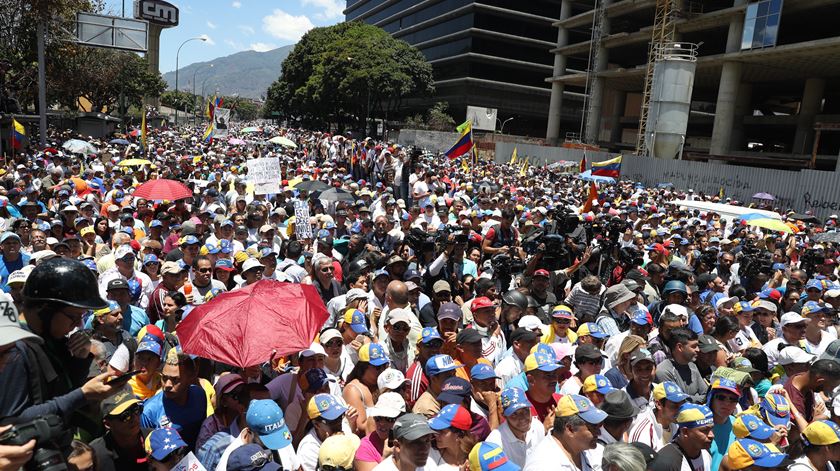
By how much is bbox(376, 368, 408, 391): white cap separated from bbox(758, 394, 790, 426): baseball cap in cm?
266

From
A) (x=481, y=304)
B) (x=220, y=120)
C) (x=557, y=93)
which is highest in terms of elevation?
(x=557, y=93)

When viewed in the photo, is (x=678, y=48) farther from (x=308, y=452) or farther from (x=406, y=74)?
(x=308, y=452)

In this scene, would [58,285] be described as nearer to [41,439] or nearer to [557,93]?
[41,439]

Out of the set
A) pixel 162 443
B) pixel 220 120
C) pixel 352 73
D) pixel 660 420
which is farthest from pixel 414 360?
pixel 352 73

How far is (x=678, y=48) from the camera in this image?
37125 mm

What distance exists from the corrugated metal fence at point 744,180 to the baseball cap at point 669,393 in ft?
71.8

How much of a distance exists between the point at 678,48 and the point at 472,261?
118 feet

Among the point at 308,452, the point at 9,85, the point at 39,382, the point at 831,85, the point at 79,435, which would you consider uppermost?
the point at 831,85

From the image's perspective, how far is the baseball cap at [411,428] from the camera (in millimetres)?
3027

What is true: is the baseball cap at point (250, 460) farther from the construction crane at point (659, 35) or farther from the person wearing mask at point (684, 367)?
the construction crane at point (659, 35)

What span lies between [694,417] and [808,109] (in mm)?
41489

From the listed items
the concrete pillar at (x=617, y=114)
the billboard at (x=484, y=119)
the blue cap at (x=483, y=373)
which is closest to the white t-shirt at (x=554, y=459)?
the blue cap at (x=483, y=373)

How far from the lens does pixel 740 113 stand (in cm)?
3884

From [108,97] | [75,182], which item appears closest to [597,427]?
[75,182]
